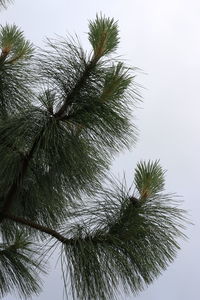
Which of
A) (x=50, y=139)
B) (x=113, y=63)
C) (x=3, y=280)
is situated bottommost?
(x=3, y=280)

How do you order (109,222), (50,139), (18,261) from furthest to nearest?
1. (18,261)
2. (109,222)
3. (50,139)

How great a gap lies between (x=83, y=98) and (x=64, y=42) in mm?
302

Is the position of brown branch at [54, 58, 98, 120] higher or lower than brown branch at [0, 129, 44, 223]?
higher

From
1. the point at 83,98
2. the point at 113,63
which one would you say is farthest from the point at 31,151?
the point at 113,63

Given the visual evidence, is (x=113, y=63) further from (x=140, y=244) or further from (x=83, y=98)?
(x=140, y=244)

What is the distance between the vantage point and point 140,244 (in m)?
2.54

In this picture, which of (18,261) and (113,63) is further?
(18,261)

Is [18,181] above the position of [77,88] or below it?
below

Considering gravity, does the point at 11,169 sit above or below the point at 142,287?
above

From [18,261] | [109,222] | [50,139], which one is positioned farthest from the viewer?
[18,261]

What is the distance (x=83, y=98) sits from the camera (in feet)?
8.07

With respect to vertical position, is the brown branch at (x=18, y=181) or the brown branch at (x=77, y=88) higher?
the brown branch at (x=77, y=88)

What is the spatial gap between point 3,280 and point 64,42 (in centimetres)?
122

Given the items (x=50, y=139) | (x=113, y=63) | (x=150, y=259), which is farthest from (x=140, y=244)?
(x=113, y=63)
